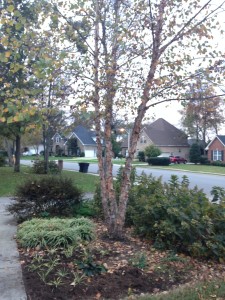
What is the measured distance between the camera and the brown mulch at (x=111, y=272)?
457cm

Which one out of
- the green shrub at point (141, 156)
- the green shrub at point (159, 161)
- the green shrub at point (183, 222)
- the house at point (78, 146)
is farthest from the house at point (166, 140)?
the green shrub at point (183, 222)

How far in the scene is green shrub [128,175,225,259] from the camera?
576cm

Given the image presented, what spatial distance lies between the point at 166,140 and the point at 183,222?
62054 millimetres

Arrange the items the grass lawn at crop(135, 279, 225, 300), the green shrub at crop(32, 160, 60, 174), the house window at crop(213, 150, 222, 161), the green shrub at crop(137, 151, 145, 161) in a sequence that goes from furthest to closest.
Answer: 1. the house window at crop(213, 150, 222, 161)
2. the green shrub at crop(137, 151, 145, 161)
3. the green shrub at crop(32, 160, 60, 174)
4. the grass lawn at crop(135, 279, 225, 300)

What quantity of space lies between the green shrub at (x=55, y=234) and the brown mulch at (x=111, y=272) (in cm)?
15

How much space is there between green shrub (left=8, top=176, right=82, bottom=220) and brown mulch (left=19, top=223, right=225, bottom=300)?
2200mm

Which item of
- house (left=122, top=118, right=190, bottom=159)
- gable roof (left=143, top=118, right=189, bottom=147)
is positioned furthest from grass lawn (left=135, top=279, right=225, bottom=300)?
gable roof (left=143, top=118, right=189, bottom=147)

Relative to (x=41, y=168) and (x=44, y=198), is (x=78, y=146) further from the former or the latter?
(x=44, y=198)

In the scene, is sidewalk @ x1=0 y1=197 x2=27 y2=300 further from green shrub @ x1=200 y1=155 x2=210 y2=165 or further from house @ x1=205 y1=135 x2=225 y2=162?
house @ x1=205 y1=135 x2=225 y2=162

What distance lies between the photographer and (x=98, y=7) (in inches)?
270

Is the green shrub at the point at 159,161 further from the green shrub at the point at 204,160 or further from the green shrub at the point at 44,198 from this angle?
the green shrub at the point at 44,198

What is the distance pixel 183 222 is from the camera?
5.66 meters

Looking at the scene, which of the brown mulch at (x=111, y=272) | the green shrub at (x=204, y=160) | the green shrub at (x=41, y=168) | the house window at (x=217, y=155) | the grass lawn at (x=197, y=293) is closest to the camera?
the grass lawn at (x=197, y=293)

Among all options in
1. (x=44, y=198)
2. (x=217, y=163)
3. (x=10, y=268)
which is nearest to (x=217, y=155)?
(x=217, y=163)
